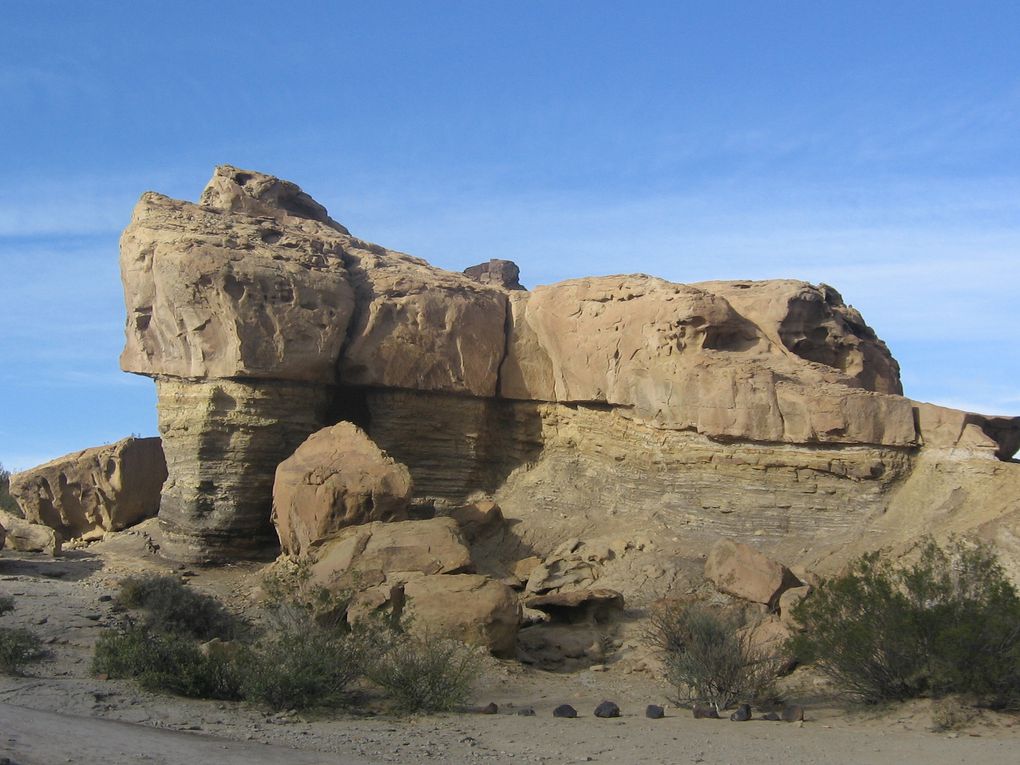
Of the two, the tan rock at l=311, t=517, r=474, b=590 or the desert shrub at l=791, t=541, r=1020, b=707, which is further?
the tan rock at l=311, t=517, r=474, b=590

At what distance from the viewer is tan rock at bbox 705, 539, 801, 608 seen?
15320 millimetres

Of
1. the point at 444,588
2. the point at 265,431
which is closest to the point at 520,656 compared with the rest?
the point at 444,588

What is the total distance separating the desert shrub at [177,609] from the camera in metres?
15.1

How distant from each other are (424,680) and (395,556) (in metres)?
3.93

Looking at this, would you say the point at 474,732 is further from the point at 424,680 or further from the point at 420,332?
Answer: the point at 420,332

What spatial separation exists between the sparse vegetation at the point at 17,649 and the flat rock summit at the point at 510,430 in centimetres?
391

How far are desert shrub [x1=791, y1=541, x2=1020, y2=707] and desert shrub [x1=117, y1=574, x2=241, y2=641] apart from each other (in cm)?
795

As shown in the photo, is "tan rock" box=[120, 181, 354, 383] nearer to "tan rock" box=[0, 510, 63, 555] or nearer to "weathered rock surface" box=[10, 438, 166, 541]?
"weathered rock surface" box=[10, 438, 166, 541]

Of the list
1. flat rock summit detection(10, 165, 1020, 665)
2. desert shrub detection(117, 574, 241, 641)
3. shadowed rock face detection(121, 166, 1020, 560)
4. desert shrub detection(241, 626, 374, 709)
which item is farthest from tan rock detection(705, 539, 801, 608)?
desert shrub detection(117, 574, 241, 641)

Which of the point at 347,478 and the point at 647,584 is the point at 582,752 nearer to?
the point at 647,584

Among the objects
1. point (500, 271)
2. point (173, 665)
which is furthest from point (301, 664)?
point (500, 271)

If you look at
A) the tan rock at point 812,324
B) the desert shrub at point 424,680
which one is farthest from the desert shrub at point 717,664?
the tan rock at point 812,324

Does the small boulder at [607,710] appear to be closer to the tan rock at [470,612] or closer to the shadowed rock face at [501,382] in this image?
the tan rock at [470,612]

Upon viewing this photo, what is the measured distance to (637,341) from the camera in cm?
1912
